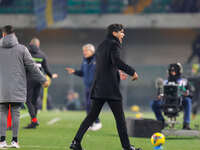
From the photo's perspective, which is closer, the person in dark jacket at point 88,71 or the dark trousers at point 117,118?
the dark trousers at point 117,118

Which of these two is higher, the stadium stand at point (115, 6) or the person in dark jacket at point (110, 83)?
the person in dark jacket at point (110, 83)

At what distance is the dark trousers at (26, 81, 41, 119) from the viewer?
43.7 ft

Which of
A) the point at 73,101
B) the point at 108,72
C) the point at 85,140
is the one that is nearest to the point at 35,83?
the point at 85,140

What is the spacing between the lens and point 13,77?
361 inches

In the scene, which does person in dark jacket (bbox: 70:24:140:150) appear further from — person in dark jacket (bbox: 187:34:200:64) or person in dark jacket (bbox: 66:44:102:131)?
person in dark jacket (bbox: 187:34:200:64)

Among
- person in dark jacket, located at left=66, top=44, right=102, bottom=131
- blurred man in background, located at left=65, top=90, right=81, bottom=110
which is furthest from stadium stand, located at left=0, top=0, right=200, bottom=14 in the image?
person in dark jacket, located at left=66, top=44, right=102, bottom=131

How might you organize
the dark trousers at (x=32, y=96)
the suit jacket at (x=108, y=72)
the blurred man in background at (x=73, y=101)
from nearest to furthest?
1. the suit jacket at (x=108, y=72)
2. the dark trousers at (x=32, y=96)
3. the blurred man in background at (x=73, y=101)

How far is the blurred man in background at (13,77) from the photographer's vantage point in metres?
9.12

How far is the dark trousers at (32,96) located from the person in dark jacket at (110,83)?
4.54 metres

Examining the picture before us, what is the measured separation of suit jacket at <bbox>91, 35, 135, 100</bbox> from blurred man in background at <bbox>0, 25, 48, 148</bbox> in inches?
33.9

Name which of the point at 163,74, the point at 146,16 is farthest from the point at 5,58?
the point at 146,16

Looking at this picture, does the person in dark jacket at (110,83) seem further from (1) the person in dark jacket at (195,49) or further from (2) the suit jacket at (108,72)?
(1) the person in dark jacket at (195,49)

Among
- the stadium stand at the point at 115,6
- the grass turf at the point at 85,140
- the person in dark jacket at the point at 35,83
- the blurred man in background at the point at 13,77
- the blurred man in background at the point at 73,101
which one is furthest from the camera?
the stadium stand at the point at 115,6

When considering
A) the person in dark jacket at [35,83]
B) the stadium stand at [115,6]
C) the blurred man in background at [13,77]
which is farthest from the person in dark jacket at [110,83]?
the stadium stand at [115,6]
